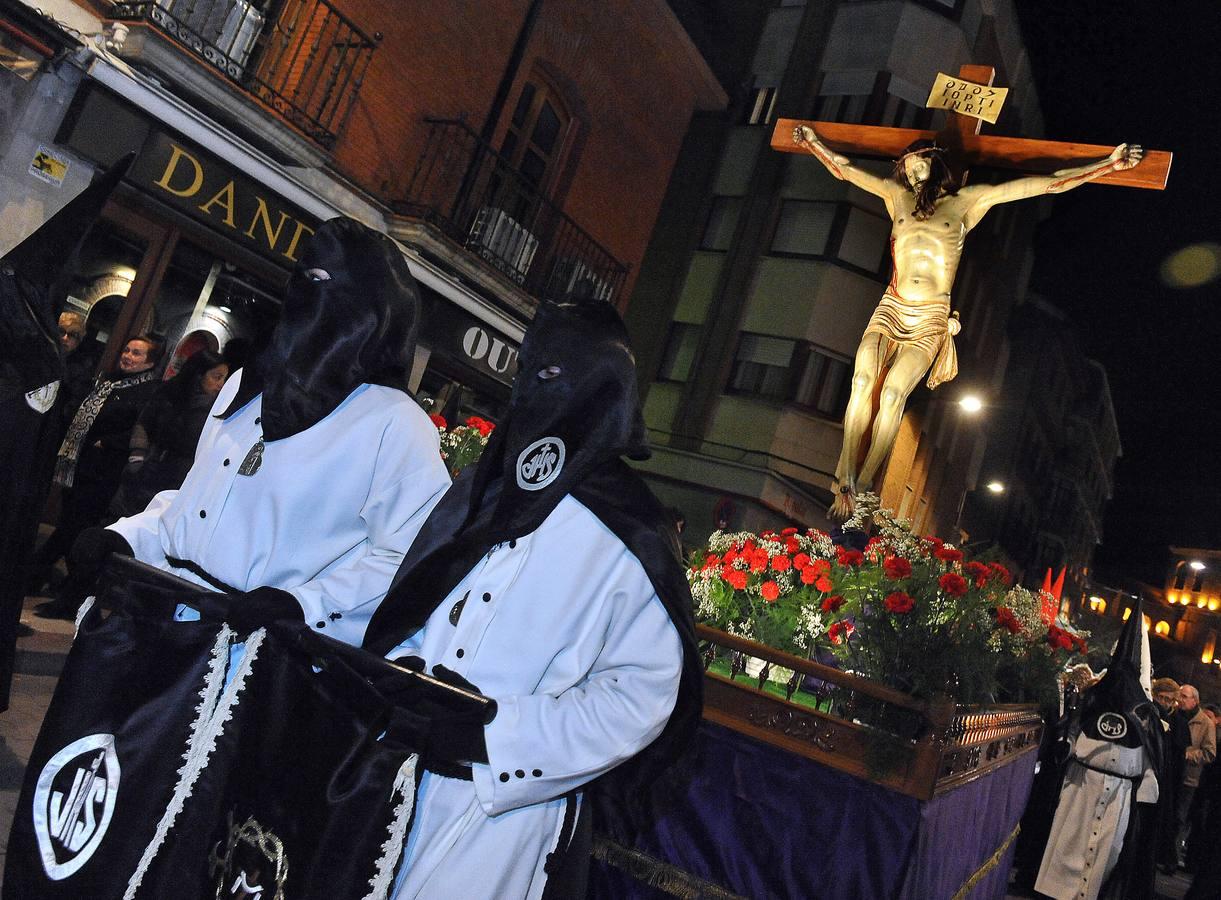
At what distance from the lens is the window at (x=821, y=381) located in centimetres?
1962

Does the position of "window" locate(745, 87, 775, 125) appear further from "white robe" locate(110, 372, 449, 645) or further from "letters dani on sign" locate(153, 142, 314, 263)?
"white robe" locate(110, 372, 449, 645)

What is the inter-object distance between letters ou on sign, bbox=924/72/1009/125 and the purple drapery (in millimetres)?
5259

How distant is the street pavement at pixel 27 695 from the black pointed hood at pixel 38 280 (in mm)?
1657

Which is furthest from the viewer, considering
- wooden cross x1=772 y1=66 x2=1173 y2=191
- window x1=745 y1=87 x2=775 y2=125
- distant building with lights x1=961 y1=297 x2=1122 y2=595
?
distant building with lights x1=961 y1=297 x2=1122 y2=595

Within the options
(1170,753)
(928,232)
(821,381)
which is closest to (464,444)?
(928,232)

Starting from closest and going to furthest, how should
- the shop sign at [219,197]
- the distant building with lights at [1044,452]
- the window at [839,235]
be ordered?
1. the shop sign at [219,197]
2. the window at [839,235]
3. the distant building with lights at [1044,452]

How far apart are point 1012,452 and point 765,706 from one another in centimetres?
3572

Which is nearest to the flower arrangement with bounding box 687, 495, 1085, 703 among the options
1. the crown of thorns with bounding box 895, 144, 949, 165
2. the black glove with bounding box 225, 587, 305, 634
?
the black glove with bounding box 225, 587, 305, 634

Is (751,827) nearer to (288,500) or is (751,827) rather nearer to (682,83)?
(288,500)

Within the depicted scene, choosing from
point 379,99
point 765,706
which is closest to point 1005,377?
point 379,99

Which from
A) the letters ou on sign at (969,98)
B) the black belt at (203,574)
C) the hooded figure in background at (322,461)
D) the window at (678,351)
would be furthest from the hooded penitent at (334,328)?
the window at (678,351)

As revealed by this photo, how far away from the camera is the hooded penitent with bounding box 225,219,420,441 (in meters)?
2.49

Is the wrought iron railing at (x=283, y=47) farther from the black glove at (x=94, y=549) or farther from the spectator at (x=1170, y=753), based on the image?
the spectator at (x=1170, y=753)

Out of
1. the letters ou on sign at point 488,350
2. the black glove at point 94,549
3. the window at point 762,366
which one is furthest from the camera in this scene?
the window at point 762,366
